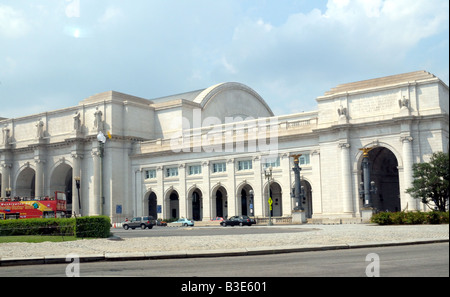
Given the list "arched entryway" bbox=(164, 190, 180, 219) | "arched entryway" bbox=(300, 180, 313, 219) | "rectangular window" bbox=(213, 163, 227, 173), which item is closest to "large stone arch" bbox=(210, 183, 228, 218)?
"rectangular window" bbox=(213, 163, 227, 173)

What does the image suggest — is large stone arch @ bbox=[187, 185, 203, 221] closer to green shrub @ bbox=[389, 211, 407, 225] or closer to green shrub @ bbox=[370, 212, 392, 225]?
green shrub @ bbox=[370, 212, 392, 225]

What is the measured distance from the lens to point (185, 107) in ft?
284

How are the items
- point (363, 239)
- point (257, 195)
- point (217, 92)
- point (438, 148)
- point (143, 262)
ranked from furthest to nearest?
1. point (217, 92)
2. point (257, 195)
3. point (438, 148)
4. point (363, 239)
5. point (143, 262)

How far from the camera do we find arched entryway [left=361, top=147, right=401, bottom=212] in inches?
2692

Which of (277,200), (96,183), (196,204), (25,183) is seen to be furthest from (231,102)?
(25,183)

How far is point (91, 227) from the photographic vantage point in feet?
105

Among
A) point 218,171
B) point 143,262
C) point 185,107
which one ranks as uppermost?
point 185,107

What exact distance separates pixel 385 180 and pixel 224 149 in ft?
71.7

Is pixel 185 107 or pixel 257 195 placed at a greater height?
pixel 185 107
